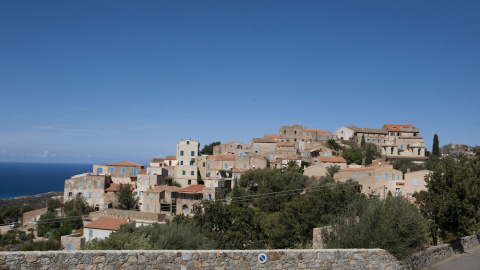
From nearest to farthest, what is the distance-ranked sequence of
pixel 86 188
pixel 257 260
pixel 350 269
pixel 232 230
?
pixel 257 260 < pixel 350 269 < pixel 232 230 < pixel 86 188

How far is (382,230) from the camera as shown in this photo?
11.4 meters

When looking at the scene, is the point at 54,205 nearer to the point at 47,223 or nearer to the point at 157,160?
the point at 47,223

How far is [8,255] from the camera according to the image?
7.14 meters

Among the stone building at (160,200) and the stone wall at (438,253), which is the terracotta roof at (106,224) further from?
the stone wall at (438,253)

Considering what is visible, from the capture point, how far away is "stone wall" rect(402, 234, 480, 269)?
11.6 metres

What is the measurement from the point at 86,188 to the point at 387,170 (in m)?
41.1

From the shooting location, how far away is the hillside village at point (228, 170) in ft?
153

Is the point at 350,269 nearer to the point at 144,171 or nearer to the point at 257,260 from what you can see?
the point at 257,260

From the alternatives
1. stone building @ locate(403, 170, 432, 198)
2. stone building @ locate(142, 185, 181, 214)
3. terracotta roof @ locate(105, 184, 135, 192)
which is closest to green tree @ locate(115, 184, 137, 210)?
terracotta roof @ locate(105, 184, 135, 192)

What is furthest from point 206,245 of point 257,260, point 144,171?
point 144,171

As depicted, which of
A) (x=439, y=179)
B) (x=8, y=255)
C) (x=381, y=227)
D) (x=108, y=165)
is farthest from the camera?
(x=108, y=165)

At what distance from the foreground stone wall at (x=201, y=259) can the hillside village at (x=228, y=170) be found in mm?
32353

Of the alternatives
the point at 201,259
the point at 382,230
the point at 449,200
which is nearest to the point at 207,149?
the point at 449,200

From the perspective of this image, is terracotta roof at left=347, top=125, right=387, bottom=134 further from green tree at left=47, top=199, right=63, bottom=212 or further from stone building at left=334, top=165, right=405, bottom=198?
green tree at left=47, top=199, right=63, bottom=212
